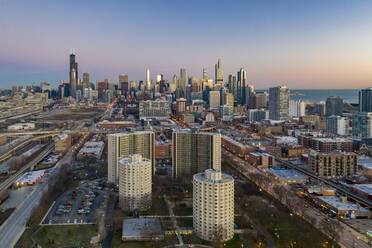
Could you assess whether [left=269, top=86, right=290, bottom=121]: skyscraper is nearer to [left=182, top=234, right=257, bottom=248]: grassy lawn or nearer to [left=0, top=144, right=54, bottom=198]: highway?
[left=0, top=144, right=54, bottom=198]: highway

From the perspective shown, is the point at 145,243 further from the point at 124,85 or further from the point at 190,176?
the point at 124,85

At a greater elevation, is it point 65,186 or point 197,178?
point 197,178

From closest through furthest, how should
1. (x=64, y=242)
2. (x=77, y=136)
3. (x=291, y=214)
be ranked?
(x=64, y=242), (x=291, y=214), (x=77, y=136)

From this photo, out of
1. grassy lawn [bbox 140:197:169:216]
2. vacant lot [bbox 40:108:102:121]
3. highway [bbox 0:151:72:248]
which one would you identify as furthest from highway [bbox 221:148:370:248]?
vacant lot [bbox 40:108:102:121]

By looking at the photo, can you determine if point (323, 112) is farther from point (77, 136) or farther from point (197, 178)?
point (197, 178)

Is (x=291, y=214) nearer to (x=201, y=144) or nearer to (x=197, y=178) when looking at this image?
(x=197, y=178)

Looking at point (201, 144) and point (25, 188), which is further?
point (201, 144)

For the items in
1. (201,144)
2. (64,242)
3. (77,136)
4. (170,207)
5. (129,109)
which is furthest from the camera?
(129,109)

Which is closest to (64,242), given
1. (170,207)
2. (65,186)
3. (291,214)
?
(170,207)
